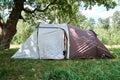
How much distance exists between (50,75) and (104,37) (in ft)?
64.5

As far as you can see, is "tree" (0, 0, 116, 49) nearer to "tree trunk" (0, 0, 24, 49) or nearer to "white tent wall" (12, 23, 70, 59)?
"tree trunk" (0, 0, 24, 49)

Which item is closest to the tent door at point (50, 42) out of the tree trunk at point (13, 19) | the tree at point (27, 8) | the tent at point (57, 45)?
the tent at point (57, 45)

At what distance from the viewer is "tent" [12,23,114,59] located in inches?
384

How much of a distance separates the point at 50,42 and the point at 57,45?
0.91ft

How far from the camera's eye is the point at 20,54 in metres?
9.77

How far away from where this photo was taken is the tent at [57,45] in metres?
9.76

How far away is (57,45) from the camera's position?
988cm

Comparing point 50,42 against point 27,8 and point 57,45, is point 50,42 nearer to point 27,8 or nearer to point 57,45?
point 57,45

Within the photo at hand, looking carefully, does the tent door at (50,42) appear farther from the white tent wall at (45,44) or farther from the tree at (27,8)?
the tree at (27,8)

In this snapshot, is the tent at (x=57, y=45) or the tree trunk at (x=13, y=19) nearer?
the tent at (x=57, y=45)

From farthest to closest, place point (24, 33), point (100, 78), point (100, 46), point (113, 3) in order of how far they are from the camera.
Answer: point (24, 33) < point (113, 3) < point (100, 46) < point (100, 78)

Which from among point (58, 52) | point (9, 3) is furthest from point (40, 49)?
point (9, 3)

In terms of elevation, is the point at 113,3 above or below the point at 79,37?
above

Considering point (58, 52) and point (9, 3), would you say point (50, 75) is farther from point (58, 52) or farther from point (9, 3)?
point (9, 3)
